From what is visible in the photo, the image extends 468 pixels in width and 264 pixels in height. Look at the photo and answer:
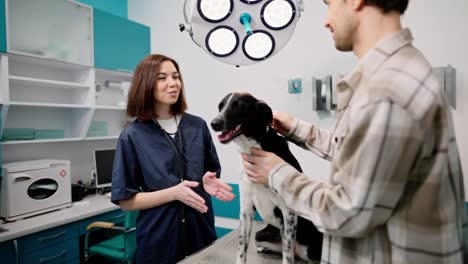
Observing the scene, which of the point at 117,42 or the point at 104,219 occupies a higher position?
the point at 117,42

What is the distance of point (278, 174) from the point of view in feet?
2.31

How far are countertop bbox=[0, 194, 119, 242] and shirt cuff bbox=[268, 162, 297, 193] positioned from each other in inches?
75.9

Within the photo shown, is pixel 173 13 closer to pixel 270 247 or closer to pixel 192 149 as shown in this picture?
pixel 192 149

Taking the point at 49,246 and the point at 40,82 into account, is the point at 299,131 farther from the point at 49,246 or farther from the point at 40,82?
the point at 40,82

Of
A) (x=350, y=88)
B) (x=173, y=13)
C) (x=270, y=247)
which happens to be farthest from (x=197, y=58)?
(x=350, y=88)

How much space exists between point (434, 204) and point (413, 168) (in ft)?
0.25

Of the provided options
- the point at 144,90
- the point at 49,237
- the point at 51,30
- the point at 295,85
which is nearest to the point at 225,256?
the point at 144,90

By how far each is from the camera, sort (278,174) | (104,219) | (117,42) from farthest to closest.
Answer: (117,42)
(104,219)
(278,174)

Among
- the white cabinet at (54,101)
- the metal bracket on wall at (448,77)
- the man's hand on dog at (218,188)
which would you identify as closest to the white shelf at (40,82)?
the white cabinet at (54,101)

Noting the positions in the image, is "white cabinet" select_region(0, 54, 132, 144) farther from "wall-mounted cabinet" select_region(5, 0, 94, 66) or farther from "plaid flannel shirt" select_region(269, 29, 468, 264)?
"plaid flannel shirt" select_region(269, 29, 468, 264)

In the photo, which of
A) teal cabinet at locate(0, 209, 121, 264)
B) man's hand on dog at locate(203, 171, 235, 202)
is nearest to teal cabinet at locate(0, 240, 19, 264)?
teal cabinet at locate(0, 209, 121, 264)

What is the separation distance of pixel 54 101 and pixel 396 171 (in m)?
3.01

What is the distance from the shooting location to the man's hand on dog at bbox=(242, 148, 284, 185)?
74 centimetres

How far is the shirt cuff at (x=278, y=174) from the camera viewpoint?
695 mm
